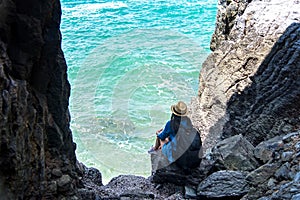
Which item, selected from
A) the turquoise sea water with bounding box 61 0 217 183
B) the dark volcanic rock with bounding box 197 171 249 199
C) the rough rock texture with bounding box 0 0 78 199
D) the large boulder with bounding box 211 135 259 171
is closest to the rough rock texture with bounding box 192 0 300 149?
the large boulder with bounding box 211 135 259 171

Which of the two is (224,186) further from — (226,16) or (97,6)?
(97,6)

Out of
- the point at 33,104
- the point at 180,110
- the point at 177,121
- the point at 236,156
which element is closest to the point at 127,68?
the point at 236,156

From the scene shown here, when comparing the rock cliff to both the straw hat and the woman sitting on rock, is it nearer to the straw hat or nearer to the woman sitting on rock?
the woman sitting on rock

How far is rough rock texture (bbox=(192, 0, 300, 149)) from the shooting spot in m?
8.43

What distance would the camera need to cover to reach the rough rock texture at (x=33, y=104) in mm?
4266

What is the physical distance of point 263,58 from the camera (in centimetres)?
938

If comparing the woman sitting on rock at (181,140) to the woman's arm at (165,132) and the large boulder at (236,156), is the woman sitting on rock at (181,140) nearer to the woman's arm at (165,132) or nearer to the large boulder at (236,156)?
the woman's arm at (165,132)

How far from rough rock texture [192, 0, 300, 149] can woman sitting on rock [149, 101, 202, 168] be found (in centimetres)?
221

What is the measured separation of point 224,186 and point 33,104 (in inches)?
144

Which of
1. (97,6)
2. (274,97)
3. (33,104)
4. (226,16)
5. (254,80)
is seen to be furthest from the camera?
(97,6)

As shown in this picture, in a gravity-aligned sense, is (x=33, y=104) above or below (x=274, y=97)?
above

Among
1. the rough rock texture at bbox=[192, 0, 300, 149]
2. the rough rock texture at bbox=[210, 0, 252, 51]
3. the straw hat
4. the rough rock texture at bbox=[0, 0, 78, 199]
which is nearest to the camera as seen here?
the rough rock texture at bbox=[0, 0, 78, 199]

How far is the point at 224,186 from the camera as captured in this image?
664 centimetres

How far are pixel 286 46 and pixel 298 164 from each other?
14.0 feet
